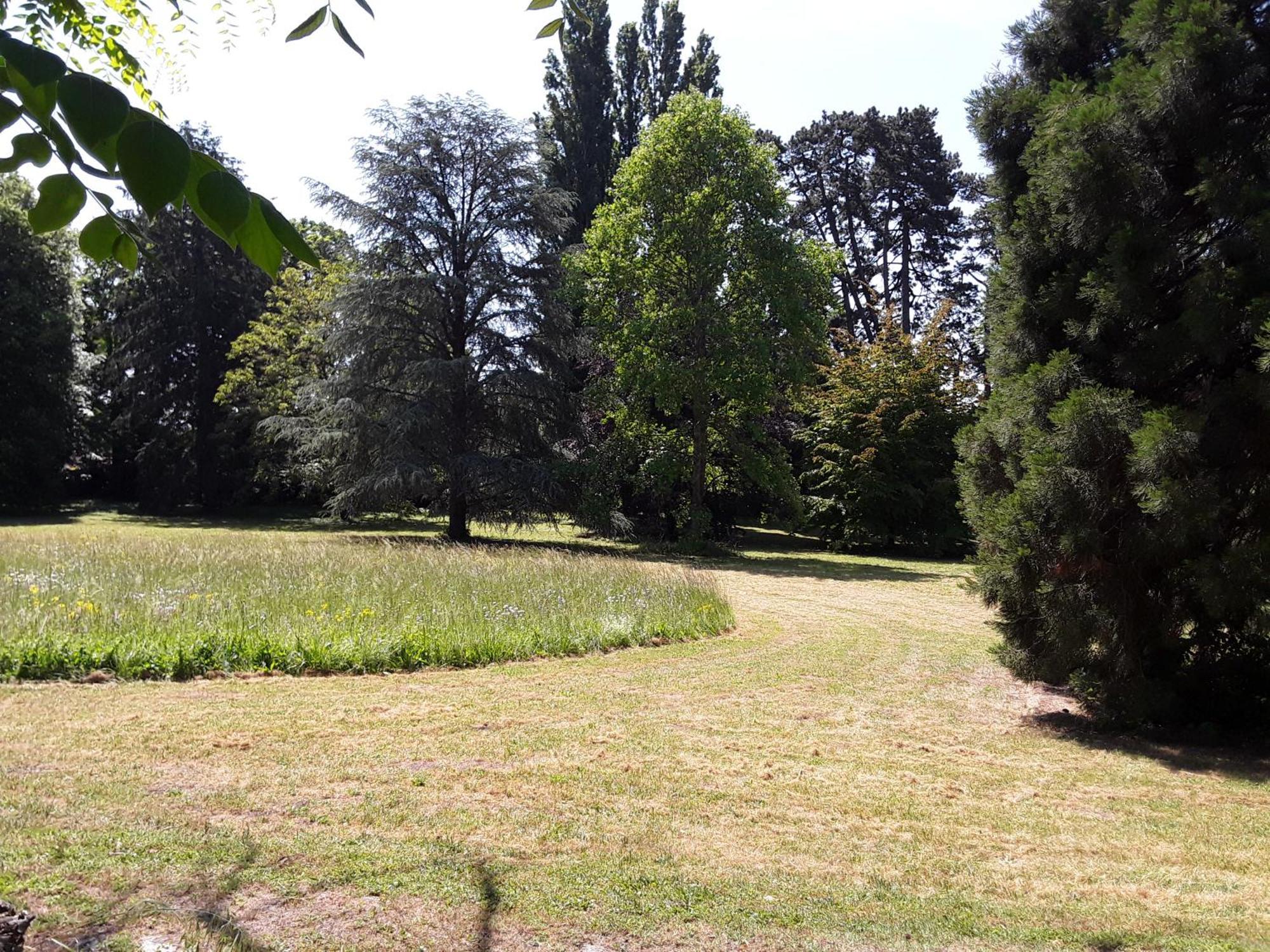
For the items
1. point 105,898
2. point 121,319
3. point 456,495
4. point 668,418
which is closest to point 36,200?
point 105,898

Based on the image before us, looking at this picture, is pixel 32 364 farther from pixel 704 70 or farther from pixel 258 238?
pixel 258 238

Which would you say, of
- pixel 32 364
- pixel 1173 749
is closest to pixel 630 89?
pixel 32 364

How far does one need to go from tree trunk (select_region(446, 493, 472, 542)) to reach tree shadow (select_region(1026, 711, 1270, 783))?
18.5 m

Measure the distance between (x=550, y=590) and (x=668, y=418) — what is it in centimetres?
1730

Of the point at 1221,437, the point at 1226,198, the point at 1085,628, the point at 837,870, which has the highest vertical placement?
the point at 1226,198

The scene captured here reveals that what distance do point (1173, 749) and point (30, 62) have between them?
299 inches

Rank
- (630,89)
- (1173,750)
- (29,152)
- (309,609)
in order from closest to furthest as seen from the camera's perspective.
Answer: (29,152), (1173,750), (309,609), (630,89)

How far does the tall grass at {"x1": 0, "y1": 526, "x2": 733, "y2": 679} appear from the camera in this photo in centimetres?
730

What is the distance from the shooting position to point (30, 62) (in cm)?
108

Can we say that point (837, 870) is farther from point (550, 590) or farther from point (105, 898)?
point (550, 590)

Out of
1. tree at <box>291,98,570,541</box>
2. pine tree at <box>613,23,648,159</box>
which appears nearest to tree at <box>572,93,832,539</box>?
tree at <box>291,98,570,541</box>

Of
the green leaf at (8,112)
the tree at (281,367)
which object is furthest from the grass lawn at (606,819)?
the tree at (281,367)

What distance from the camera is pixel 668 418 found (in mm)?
27562

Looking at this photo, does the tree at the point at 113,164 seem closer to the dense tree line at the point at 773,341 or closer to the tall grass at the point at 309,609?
the dense tree line at the point at 773,341
